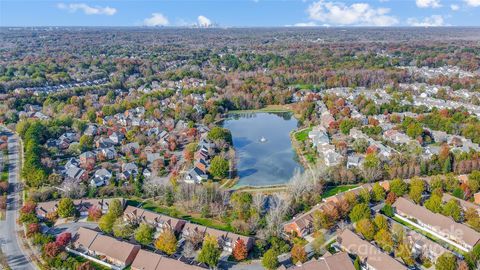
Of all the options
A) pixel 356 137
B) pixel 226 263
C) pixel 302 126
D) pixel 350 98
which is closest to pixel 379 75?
pixel 350 98

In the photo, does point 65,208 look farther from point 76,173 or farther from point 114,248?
point 76,173

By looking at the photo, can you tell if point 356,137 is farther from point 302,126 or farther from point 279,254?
point 279,254

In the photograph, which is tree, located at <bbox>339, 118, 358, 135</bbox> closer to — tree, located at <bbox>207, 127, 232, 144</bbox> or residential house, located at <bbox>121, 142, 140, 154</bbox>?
tree, located at <bbox>207, 127, 232, 144</bbox>

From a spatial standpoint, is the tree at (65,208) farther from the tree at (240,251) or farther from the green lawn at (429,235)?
the green lawn at (429,235)

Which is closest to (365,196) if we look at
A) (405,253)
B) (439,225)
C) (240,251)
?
(439,225)

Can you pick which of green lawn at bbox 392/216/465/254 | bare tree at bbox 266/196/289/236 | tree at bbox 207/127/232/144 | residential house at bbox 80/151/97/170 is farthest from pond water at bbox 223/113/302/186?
residential house at bbox 80/151/97/170

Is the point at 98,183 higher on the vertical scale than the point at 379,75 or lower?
lower
